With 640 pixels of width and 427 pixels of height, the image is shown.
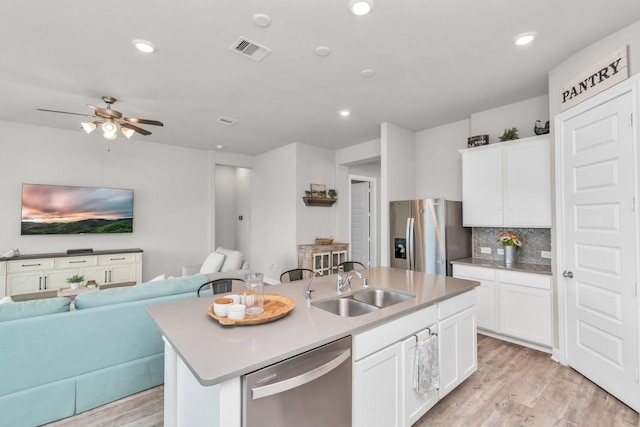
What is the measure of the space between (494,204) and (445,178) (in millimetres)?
1057

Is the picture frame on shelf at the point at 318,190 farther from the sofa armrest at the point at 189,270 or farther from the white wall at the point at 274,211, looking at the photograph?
the sofa armrest at the point at 189,270

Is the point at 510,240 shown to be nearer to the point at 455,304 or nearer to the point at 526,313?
the point at 526,313

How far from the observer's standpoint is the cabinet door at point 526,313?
3.02 meters

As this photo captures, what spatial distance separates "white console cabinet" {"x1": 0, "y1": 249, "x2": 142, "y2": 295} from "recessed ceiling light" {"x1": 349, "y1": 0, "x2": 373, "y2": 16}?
5052mm

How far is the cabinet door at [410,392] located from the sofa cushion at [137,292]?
1877mm

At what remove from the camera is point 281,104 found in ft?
12.4

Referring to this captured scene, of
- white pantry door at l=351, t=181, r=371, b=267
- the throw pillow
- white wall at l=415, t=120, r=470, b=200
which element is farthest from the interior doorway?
the throw pillow

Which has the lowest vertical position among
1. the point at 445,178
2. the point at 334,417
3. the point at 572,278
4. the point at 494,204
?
the point at 334,417

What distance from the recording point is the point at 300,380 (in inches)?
49.0

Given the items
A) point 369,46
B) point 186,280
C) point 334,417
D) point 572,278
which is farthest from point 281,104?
point 572,278

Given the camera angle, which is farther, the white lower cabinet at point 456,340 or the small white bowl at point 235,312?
the white lower cabinet at point 456,340

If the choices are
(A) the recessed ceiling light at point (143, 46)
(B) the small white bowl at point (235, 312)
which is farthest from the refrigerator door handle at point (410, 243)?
(A) the recessed ceiling light at point (143, 46)

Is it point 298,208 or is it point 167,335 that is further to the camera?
point 298,208

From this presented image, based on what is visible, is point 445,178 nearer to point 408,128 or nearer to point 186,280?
point 408,128
